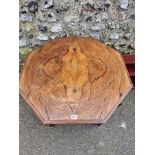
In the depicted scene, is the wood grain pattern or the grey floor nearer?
the wood grain pattern

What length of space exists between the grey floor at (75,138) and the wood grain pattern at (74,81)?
212mm

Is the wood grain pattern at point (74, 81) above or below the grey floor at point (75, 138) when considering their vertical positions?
above

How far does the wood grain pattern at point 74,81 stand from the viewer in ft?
7.00

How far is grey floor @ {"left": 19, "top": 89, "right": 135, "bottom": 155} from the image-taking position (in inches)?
93.4

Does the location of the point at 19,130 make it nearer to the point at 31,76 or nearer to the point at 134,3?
the point at 31,76

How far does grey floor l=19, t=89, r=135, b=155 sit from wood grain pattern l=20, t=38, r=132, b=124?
0.69ft

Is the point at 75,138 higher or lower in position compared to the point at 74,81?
lower

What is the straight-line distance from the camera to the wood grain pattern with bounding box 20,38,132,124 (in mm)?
2133

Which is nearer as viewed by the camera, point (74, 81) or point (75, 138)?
point (74, 81)

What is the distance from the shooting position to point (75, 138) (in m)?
2.38

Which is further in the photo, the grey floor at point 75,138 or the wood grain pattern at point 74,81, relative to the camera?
the grey floor at point 75,138

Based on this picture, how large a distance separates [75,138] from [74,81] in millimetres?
366

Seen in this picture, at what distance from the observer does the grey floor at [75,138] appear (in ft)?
7.78

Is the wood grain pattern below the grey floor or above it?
above
